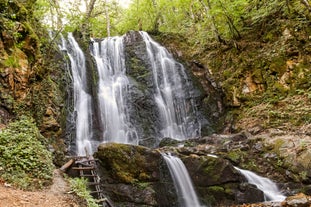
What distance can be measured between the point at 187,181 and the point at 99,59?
986cm

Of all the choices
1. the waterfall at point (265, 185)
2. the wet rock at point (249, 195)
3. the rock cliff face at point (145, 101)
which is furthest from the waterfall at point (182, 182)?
the rock cliff face at point (145, 101)

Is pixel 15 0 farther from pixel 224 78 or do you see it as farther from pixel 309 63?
pixel 309 63

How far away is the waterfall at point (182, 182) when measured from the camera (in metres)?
8.35

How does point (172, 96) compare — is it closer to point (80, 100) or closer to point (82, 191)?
point (80, 100)

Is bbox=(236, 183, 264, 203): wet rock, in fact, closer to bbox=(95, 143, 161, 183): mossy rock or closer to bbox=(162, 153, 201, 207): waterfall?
bbox=(162, 153, 201, 207): waterfall

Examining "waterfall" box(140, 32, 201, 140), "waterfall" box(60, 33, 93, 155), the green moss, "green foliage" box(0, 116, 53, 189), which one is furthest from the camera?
"waterfall" box(140, 32, 201, 140)

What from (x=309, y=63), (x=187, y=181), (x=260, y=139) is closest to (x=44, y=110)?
(x=187, y=181)

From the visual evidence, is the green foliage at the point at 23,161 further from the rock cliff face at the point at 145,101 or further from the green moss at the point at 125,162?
the rock cliff face at the point at 145,101

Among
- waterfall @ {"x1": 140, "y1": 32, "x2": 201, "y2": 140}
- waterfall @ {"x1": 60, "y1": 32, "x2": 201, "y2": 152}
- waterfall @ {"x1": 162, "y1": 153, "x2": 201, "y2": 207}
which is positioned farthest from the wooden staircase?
waterfall @ {"x1": 140, "y1": 32, "x2": 201, "y2": 140}

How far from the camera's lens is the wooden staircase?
7.19m

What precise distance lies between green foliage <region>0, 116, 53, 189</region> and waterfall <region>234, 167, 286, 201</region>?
6149 millimetres

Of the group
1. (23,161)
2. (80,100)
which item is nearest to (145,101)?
(80,100)

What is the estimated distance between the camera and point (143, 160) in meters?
8.47

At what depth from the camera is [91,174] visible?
8.12m
